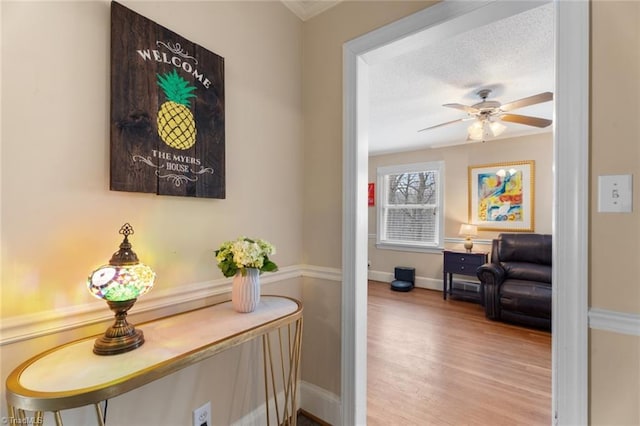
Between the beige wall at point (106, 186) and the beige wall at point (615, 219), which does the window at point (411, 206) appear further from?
the beige wall at point (615, 219)

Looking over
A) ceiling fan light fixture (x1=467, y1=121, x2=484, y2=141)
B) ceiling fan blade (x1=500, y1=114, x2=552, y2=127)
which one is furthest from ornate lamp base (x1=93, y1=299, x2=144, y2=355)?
ceiling fan blade (x1=500, y1=114, x2=552, y2=127)

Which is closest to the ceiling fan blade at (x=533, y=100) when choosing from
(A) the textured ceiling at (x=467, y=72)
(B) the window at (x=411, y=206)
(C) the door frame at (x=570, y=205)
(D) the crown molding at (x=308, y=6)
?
(A) the textured ceiling at (x=467, y=72)

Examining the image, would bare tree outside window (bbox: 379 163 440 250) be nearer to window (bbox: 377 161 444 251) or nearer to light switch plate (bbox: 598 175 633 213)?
window (bbox: 377 161 444 251)

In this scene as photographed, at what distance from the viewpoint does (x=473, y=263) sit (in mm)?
4266

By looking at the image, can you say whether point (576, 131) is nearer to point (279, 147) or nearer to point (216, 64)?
point (279, 147)

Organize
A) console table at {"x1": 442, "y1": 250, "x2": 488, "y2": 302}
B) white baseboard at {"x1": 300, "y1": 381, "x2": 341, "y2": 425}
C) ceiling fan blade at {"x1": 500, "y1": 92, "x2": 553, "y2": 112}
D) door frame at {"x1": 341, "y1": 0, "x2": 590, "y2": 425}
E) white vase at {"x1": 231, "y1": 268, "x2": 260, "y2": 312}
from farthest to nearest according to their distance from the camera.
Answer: console table at {"x1": 442, "y1": 250, "x2": 488, "y2": 302} < ceiling fan blade at {"x1": 500, "y1": 92, "x2": 553, "y2": 112} < white baseboard at {"x1": 300, "y1": 381, "x2": 341, "y2": 425} < white vase at {"x1": 231, "y1": 268, "x2": 260, "y2": 312} < door frame at {"x1": 341, "y1": 0, "x2": 590, "y2": 425}

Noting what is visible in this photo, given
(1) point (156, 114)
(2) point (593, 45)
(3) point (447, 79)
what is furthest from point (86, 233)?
(3) point (447, 79)

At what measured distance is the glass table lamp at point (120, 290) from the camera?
2.93 feet

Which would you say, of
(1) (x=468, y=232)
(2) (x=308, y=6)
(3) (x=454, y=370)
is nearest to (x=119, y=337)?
(2) (x=308, y=6)

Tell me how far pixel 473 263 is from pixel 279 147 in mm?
3756

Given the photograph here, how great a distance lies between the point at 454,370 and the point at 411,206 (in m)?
3.33

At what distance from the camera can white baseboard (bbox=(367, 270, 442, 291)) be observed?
493 centimetres

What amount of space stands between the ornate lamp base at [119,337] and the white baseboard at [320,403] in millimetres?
1213

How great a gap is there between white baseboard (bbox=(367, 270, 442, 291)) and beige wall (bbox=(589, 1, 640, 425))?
13.3ft
